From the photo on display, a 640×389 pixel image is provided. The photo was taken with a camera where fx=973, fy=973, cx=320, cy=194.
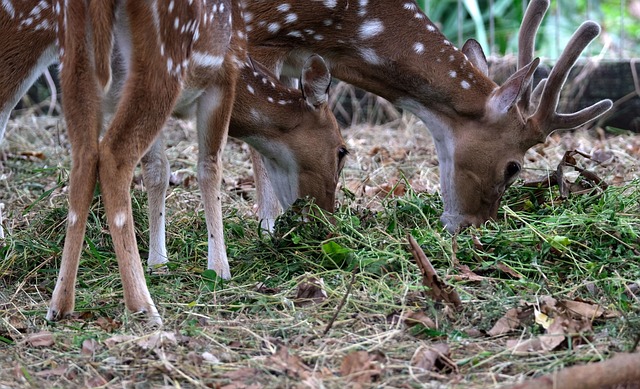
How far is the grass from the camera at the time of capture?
3.49 m

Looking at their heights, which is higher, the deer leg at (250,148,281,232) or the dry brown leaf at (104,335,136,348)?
the dry brown leaf at (104,335,136,348)

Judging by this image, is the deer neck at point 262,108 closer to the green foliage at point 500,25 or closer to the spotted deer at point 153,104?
the spotted deer at point 153,104

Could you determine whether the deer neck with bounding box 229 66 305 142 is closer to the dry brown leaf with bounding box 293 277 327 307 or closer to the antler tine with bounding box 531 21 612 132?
the dry brown leaf with bounding box 293 277 327 307

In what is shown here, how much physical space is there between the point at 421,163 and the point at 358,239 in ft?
8.02

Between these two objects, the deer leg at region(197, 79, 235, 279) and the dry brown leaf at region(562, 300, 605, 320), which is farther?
the deer leg at region(197, 79, 235, 279)

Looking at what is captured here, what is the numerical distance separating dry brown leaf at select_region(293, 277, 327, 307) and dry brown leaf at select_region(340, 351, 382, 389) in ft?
2.48

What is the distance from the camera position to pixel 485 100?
595 cm

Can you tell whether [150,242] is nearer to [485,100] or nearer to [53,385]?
[53,385]

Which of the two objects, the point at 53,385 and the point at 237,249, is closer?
the point at 53,385

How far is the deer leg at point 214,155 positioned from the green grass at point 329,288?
0.42 ft

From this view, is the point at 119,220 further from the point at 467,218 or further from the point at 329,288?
the point at 467,218

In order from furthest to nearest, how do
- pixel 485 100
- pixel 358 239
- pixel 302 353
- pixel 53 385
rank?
pixel 485 100, pixel 358 239, pixel 302 353, pixel 53 385

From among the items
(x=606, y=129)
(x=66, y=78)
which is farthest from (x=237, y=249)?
(x=606, y=129)

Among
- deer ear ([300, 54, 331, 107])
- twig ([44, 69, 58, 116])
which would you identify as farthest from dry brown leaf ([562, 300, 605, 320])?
twig ([44, 69, 58, 116])
